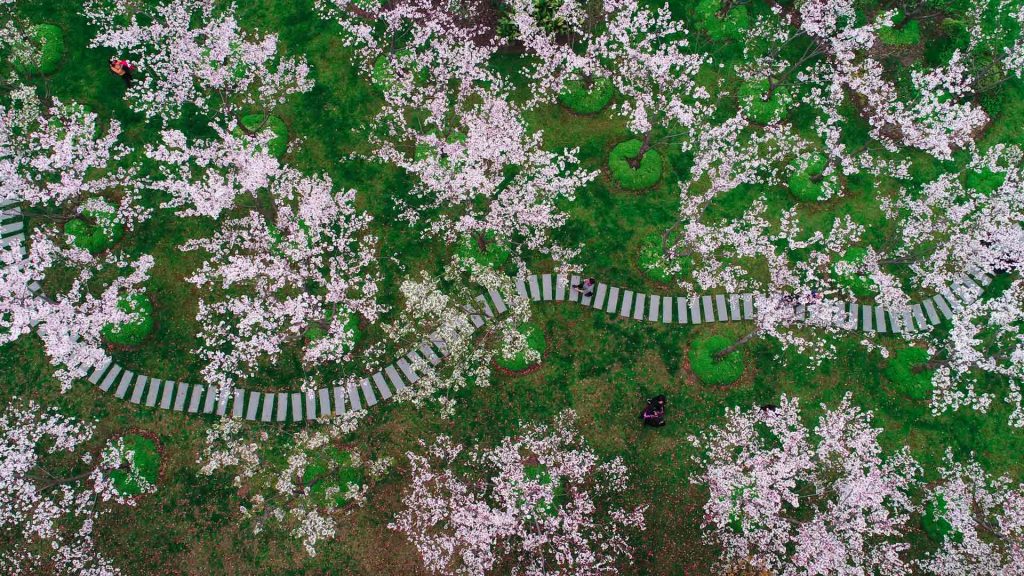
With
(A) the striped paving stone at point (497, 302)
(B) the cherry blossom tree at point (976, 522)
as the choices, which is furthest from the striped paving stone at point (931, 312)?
(A) the striped paving stone at point (497, 302)

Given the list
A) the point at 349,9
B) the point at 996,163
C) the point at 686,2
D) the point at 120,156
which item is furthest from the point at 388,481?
the point at 996,163

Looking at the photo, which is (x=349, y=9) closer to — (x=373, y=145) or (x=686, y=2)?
(x=373, y=145)

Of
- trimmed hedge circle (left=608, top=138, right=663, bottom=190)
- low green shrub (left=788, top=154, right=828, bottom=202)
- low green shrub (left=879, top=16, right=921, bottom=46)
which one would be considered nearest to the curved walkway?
trimmed hedge circle (left=608, top=138, right=663, bottom=190)

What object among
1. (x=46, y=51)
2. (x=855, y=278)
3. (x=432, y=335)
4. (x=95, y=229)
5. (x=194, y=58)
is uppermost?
(x=46, y=51)

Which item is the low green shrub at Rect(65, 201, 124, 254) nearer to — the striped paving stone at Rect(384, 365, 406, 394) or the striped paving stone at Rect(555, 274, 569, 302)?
the striped paving stone at Rect(384, 365, 406, 394)

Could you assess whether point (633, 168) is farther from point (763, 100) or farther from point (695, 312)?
point (763, 100)

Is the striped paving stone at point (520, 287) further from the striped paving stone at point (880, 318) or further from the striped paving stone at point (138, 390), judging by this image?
the striped paving stone at point (138, 390)

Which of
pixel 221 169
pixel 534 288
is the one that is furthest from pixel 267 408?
pixel 534 288
